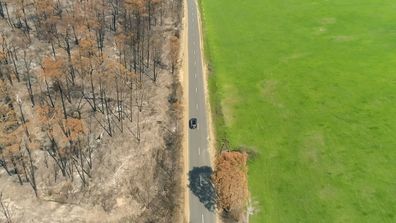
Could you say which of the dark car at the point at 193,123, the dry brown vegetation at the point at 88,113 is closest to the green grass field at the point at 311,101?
the dark car at the point at 193,123

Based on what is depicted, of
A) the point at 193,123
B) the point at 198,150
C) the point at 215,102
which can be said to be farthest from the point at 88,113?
the point at 215,102

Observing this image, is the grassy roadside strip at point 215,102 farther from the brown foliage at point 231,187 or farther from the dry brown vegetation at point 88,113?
the brown foliage at point 231,187

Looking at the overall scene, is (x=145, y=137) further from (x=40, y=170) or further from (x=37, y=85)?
(x=37, y=85)

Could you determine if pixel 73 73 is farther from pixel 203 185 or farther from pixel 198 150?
pixel 203 185

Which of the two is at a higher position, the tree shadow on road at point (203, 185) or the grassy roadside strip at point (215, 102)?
the grassy roadside strip at point (215, 102)

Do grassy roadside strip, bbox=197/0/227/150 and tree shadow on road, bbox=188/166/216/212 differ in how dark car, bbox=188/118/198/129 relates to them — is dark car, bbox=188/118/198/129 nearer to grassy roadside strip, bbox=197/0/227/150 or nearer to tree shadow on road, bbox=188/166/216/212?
grassy roadside strip, bbox=197/0/227/150

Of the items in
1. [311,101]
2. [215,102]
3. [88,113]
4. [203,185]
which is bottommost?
[203,185]
